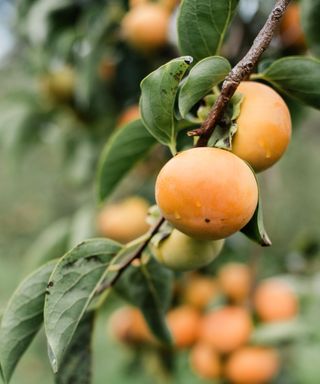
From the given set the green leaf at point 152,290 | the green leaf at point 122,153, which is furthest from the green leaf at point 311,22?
the green leaf at point 152,290

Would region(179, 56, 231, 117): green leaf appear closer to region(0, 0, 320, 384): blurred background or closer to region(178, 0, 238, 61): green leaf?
region(178, 0, 238, 61): green leaf

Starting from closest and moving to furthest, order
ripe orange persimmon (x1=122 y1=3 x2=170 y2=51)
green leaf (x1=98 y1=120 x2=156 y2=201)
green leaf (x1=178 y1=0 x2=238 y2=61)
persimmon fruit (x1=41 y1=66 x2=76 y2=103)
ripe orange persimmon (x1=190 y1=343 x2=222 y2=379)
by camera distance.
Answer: green leaf (x1=178 y1=0 x2=238 y2=61), green leaf (x1=98 y1=120 x2=156 y2=201), ripe orange persimmon (x1=122 y1=3 x2=170 y2=51), ripe orange persimmon (x1=190 y1=343 x2=222 y2=379), persimmon fruit (x1=41 y1=66 x2=76 y2=103)

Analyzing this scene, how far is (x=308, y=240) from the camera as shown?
65.9 inches

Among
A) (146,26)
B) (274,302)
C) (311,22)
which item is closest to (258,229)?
(311,22)

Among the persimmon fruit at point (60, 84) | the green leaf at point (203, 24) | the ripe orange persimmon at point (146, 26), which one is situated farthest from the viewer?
the persimmon fruit at point (60, 84)

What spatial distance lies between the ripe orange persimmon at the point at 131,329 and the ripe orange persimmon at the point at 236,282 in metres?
0.22

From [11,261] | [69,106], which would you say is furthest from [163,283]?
[11,261]

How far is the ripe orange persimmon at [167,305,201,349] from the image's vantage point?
1.48 metres

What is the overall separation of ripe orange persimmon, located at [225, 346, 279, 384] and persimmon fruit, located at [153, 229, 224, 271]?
830 mm

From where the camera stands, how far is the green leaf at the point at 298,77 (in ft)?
2.16

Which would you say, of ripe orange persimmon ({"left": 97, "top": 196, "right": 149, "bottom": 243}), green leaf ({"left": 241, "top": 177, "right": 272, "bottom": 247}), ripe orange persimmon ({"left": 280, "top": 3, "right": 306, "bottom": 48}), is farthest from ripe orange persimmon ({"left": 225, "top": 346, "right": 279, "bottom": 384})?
green leaf ({"left": 241, "top": 177, "right": 272, "bottom": 247})

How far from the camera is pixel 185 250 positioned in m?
0.67

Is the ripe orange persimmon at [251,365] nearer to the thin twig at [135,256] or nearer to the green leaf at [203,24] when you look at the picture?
the thin twig at [135,256]

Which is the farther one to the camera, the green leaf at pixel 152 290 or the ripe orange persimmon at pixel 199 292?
the ripe orange persimmon at pixel 199 292
